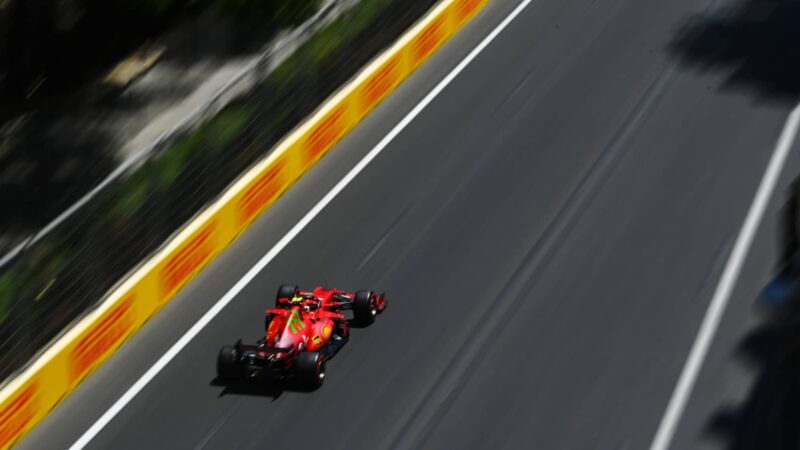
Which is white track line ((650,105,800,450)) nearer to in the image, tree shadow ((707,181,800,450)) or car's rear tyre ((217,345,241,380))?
tree shadow ((707,181,800,450))

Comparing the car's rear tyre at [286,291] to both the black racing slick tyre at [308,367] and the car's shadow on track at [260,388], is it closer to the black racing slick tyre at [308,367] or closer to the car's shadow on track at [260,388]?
the car's shadow on track at [260,388]

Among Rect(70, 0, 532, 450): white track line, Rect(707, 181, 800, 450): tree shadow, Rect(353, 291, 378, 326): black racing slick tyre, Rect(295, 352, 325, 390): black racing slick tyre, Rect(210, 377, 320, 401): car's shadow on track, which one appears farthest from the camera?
Rect(353, 291, 378, 326): black racing slick tyre

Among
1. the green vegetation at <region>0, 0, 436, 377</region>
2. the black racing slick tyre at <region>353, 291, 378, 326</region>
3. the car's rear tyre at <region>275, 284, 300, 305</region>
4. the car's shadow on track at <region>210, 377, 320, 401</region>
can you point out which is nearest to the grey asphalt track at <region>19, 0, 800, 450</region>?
the car's shadow on track at <region>210, 377, 320, 401</region>

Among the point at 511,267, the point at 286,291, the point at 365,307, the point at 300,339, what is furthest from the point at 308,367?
the point at 511,267

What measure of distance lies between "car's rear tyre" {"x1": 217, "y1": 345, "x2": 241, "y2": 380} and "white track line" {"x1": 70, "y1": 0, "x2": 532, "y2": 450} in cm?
112

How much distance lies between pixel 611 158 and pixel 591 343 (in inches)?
198

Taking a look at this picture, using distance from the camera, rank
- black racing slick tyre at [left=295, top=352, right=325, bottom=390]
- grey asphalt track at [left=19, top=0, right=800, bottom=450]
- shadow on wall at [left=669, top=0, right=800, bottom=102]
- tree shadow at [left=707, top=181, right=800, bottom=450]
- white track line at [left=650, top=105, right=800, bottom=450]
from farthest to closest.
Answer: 1. shadow on wall at [left=669, top=0, right=800, bottom=102]
2. black racing slick tyre at [left=295, top=352, right=325, bottom=390]
3. grey asphalt track at [left=19, top=0, right=800, bottom=450]
4. white track line at [left=650, top=105, right=800, bottom=450]
5. tree shadow at [left=707, top=181, right=800, bottom=450]

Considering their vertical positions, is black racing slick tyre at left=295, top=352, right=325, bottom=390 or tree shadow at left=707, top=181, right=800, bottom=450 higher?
tree shadow at left=707, top=181, right=800, bottom=450

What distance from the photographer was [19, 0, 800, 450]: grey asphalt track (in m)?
15.1

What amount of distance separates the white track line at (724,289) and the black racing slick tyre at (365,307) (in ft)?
12.4

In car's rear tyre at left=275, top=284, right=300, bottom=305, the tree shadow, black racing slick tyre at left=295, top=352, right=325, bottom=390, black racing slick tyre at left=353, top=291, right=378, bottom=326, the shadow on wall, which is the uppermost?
the shadow on wall

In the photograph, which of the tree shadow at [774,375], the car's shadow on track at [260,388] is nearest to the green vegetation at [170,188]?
the car's shadow on track at [260,388]

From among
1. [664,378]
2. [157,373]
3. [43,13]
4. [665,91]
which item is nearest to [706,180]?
[665,91]

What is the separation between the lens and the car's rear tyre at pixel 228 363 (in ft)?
51.5
